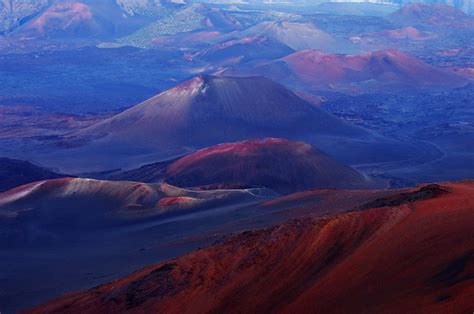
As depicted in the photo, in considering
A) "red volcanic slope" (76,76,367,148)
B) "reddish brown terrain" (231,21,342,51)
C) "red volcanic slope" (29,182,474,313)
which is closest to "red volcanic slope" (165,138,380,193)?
"red volcanic slope" (76,76,367,148)

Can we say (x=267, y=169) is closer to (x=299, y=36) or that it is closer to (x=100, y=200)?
(x=100, y=200)

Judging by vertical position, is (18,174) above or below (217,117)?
above

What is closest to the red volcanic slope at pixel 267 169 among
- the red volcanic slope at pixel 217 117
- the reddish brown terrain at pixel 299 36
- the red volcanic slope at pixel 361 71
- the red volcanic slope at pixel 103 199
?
the red volcanic slope at pixel 103 199

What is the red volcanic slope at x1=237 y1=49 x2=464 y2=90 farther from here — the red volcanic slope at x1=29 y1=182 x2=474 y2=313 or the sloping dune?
the red volcanic slope at x1=29 y1=182 x2=474 y2=313

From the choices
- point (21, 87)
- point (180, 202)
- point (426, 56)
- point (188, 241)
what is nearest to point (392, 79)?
point (426, 56)

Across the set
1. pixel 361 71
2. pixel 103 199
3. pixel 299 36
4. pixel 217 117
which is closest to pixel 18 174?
pixel 103 199

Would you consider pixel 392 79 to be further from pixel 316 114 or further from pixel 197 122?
pixel 197 122

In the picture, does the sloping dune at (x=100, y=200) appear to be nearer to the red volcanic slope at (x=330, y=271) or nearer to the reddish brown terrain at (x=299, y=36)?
the red volcanic slope at (x=330, y=271)
